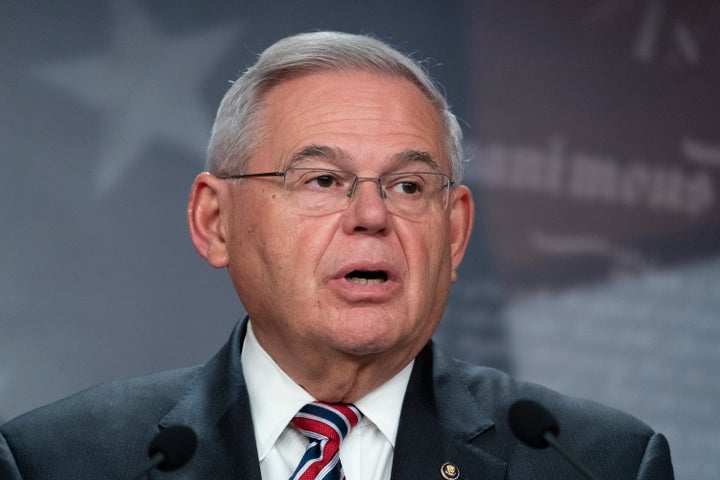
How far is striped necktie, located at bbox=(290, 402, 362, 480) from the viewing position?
262cm

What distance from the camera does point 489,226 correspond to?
14.6 feet

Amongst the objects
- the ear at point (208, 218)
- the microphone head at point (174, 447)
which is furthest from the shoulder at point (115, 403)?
the microphone head at point (174, 447)

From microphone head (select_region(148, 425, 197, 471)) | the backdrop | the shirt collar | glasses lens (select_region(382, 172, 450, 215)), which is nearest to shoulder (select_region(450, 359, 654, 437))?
the shirt collar

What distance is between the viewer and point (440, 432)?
2.75m

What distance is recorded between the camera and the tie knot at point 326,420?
8.87 feet

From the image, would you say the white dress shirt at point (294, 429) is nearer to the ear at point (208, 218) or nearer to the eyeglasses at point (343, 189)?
the ear at point (208, 218)

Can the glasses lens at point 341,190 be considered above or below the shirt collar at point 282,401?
above

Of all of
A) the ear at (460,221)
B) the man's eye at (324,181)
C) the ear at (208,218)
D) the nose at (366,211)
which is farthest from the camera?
the ear at (460,221)

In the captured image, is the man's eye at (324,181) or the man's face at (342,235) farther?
the man's eye at (324,181)

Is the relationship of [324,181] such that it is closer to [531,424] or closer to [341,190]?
[341,190]

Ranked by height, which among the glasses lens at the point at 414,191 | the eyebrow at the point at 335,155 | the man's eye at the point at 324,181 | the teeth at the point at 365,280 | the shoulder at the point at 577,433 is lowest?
the shoulder at the point at 577,433

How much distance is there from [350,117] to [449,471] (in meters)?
0.83

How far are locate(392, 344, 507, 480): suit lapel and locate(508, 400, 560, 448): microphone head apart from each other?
1.28 ft

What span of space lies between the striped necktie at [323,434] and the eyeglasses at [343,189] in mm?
463
